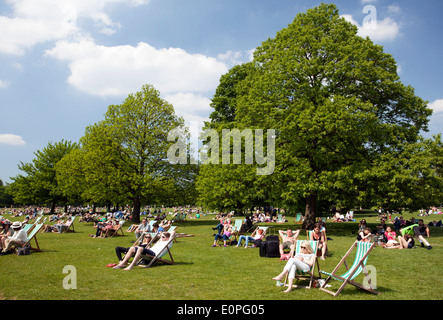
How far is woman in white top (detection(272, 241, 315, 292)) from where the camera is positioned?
271 inches

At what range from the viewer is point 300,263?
721 cm

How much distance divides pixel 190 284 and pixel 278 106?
15309 millimetres

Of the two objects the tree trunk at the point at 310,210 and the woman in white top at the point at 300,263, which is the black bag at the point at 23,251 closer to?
the woman in white top at the point at 300,263

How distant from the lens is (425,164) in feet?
55.0

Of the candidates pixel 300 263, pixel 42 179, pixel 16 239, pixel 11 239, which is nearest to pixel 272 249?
pixel 300 263

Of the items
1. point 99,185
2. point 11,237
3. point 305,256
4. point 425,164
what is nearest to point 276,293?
point 305,256

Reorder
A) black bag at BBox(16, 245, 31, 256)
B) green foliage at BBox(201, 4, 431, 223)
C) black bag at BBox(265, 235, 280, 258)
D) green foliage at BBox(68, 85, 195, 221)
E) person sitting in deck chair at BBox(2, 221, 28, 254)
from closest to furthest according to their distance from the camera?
1. black bag at BBox(16, 245, 31, 256)
2. person sitting in deck chair at BBox(2, 221, 28, 254)
3. black bag at BBox(265, 235, 280, 258)
4. green foliage at BBox(201, 4, 431, 223)
5. green foliage at BBox(68, 85, 195, 221)

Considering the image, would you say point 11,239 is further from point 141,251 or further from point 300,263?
point 300,263

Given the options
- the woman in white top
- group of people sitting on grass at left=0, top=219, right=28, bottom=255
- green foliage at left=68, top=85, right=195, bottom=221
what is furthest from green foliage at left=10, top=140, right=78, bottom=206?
the woman in white top

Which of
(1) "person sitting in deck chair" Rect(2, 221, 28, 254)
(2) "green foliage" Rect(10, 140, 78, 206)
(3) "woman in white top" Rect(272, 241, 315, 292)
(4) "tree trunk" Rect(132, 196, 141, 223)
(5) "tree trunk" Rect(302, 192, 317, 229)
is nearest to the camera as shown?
(3) "woman in white top" Rect(272, 241, 315, 292)

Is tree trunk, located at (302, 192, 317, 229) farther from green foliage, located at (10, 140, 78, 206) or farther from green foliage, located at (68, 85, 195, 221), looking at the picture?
green foliage, located at (10, 140, 78, 206)

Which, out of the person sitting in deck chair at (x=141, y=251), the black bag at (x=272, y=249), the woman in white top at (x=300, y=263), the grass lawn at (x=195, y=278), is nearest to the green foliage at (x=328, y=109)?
the black bag at (x=272, y=249)

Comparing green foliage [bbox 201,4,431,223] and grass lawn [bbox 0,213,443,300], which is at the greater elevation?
green foliage [bbox 201,4,431,223]

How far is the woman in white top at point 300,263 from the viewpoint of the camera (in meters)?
6.88
